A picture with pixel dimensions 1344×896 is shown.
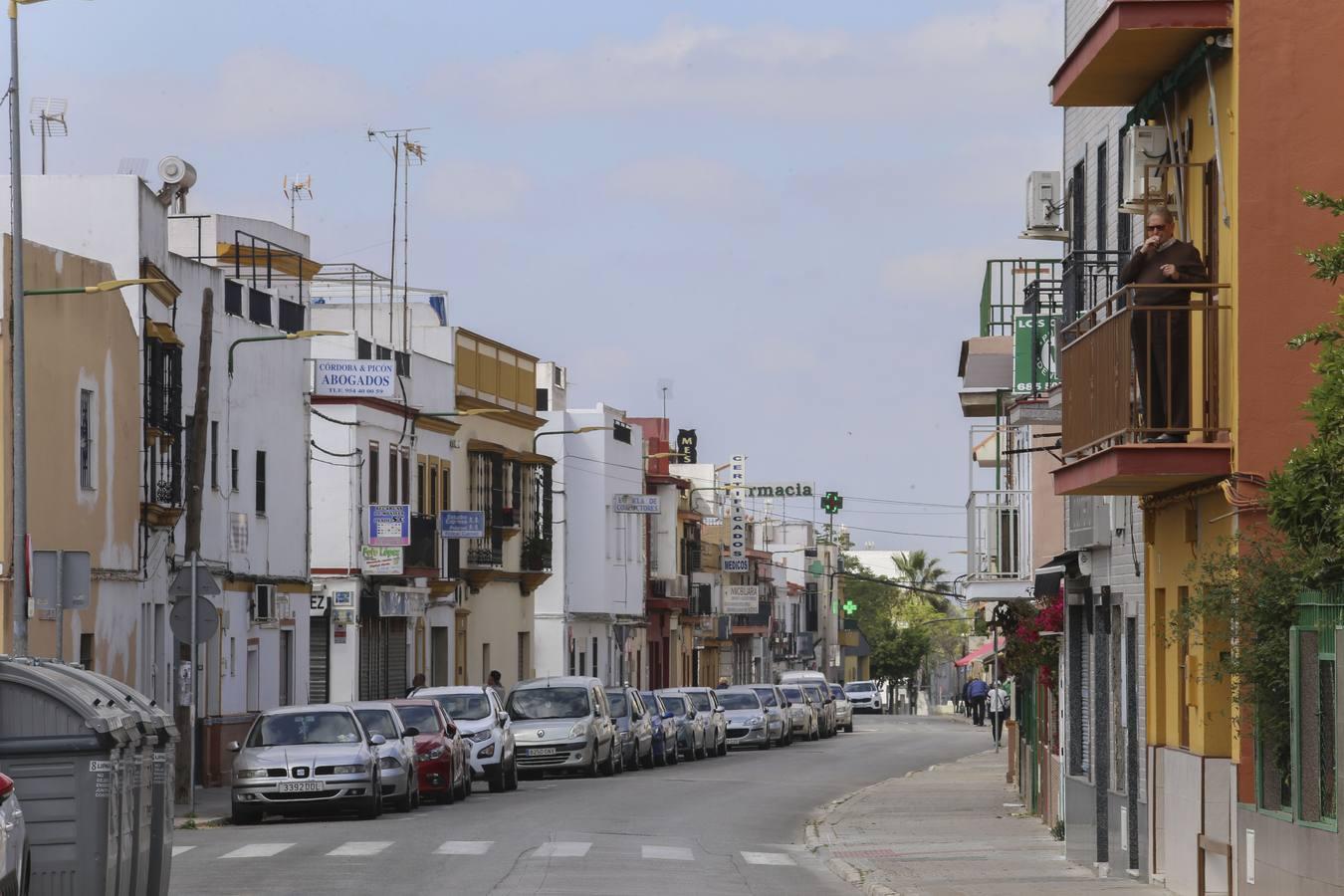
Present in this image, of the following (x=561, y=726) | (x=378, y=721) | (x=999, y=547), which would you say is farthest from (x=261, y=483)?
(x=999, y=547)

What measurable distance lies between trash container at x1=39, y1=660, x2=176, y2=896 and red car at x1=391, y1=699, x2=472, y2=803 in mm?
16646

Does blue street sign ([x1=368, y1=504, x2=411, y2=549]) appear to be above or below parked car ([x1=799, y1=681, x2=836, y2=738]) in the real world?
above

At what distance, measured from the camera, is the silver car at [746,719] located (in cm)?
6350

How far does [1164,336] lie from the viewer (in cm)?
1700

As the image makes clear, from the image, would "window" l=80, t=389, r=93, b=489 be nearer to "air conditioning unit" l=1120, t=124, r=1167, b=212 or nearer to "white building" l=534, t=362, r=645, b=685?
"air conditioning unit" l=1120, t=124, r=1167, b=212

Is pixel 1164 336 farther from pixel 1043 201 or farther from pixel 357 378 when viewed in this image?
pixel 357 378

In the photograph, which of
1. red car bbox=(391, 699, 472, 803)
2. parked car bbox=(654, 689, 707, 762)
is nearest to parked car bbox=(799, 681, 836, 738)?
parked car bbox=(654, 689, 707, 762)

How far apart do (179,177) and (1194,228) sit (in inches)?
1163

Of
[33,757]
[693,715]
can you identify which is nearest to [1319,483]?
[33,757]

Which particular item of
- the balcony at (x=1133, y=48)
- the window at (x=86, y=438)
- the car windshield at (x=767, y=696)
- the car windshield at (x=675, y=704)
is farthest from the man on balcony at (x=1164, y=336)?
the car windshield at (x=767, y=696)

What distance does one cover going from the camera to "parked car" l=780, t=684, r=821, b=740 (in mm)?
70375

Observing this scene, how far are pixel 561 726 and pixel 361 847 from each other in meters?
18.3

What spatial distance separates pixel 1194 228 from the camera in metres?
18.1

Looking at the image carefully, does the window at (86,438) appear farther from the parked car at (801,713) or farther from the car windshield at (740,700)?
the parked car at (801,713)
